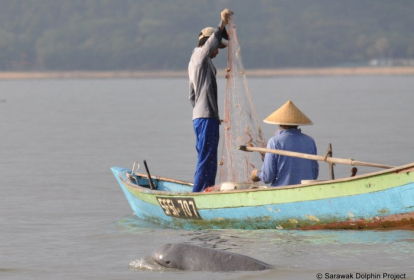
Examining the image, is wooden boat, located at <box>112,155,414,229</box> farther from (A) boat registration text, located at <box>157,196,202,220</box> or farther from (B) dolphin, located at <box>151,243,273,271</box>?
(B) dolphin, located at <box>151,243,273,271</box>

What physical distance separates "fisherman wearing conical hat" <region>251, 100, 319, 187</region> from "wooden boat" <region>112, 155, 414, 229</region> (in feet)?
1.24

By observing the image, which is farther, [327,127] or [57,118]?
[57,118]

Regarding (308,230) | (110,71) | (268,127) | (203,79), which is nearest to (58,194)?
(203,79)

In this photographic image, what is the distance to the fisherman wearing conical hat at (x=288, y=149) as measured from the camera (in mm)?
12562

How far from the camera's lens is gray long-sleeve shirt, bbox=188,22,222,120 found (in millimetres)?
13281

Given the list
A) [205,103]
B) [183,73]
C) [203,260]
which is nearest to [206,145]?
[205,103]

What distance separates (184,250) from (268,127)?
2284cm

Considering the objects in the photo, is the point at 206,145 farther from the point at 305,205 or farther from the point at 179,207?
the point at 305,205

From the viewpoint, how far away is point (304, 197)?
12.2 metres

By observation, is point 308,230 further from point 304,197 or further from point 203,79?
point 203,79

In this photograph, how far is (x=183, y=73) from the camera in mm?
186250

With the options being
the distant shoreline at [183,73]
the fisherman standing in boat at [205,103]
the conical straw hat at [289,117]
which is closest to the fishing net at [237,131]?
the fisherman standing in boat at [205,103]

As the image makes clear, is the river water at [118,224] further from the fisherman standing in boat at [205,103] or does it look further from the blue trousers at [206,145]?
the fisherman standing in boat at [205,103]

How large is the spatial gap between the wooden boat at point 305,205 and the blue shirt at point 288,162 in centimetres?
36
